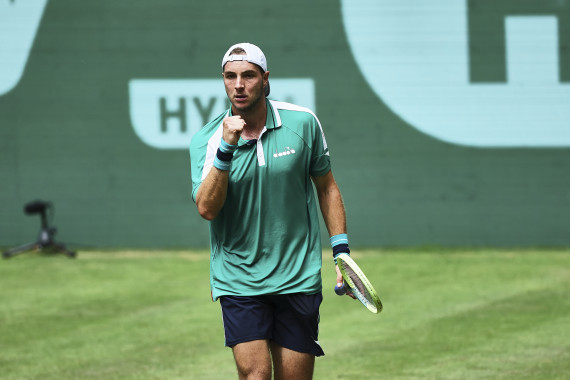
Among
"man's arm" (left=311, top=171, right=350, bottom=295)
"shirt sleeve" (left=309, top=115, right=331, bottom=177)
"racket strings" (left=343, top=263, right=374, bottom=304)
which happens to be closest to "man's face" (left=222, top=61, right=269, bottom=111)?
"shirt sleeve" (left=309, top=115, right=331, bottom=177)

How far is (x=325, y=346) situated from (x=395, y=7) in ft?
27.6

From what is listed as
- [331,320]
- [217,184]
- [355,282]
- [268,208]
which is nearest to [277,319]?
[355,282]

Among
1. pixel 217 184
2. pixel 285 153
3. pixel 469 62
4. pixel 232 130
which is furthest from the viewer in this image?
pixel 469 62

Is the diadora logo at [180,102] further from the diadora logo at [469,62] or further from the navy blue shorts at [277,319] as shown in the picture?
the navy blue shorts at [277,319]

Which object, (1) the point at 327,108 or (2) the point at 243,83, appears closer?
(2) the point at 243,83

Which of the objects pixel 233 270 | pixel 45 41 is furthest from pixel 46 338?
pixel 45 41

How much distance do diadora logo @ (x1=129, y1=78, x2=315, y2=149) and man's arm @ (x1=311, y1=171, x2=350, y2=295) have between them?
10.9 m

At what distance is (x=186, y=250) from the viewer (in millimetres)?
16391

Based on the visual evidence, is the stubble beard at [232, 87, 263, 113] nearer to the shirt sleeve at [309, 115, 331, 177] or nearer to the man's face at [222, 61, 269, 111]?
the man's face at [222, 61, 269, 111]

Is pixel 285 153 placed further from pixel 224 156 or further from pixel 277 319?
pixel 277 319

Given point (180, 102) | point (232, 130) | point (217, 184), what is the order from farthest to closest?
point (180, 102) → point (217, 184) → point (232, 130)

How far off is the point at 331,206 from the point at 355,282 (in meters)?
0.44

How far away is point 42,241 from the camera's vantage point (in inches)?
610

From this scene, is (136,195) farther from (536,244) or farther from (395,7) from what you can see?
(536,244)
